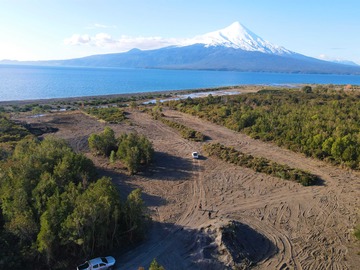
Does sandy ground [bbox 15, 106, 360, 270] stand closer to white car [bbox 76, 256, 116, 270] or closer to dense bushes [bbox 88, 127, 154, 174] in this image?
white car [bbox 76, 256, 116, 270]

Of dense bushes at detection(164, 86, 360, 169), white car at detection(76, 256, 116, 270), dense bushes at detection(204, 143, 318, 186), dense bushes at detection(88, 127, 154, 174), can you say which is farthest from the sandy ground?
dense bushes at detection(164, 86, 360, 169)

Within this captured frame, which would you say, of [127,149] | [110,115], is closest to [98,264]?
[127,149]

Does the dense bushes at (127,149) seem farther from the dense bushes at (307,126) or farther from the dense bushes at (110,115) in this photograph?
the dense bushes at (110,115)

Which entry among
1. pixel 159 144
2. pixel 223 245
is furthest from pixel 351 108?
pixel 223 245

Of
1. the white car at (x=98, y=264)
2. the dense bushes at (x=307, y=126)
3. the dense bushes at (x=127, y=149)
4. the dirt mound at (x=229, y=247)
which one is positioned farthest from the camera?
the dense bushes at (x=307, y=126)

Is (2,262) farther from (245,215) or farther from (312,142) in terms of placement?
(312,142)

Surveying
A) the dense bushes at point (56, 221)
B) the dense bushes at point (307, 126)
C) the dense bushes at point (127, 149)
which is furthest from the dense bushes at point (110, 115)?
the dense bushes at point (56, 221)
